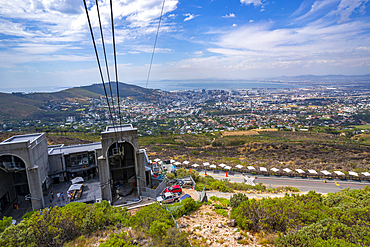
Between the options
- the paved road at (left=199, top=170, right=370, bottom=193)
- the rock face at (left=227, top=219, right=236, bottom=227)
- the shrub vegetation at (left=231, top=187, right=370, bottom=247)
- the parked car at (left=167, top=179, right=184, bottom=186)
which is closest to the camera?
the shrub vegetation at (left=231, top=187, right=370, bottom=247)

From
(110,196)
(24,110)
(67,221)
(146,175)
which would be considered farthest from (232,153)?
(24,110)

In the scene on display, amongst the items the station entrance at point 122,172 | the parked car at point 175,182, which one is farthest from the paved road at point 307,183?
the station entrance at point 122,172

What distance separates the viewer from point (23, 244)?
6.48 metres

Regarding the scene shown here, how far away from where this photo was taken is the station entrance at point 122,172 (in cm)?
1249

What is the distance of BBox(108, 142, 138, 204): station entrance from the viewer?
12.5m

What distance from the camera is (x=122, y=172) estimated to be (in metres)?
14.1

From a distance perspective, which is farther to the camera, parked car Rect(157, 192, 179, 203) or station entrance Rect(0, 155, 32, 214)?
parked car Rect(157, 192, 179, 203)

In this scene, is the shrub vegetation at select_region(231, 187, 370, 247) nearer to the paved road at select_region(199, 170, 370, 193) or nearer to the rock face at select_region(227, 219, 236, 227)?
the rock face at select_region(227, 219, 236, 227)

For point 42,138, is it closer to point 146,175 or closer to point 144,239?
point 146,175

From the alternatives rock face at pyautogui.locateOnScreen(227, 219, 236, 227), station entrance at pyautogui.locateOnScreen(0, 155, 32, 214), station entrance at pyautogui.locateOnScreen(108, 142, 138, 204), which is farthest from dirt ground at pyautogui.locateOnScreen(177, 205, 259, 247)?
station entrance at pyautogui.locateOnScreen(0, 155, 32, 214)

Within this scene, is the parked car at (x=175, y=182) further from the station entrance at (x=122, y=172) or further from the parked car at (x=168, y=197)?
the station entrance at (x=122, y=172)

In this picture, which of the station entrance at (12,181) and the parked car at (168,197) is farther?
the parked car at (168,197)

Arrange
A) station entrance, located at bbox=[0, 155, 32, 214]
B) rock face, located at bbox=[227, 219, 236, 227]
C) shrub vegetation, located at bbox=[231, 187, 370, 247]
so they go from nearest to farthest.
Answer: shrub vegetation, located at bbox=[231, 187, 370, 247] → rock face, located at bbox=[227, 219, 236, 227] → station entrance, located at bbox=[0, 155, 32, 214]

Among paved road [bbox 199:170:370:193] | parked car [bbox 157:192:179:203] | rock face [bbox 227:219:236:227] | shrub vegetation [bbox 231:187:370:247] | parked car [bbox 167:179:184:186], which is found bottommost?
paved road [bbox 199:170:370:193]
